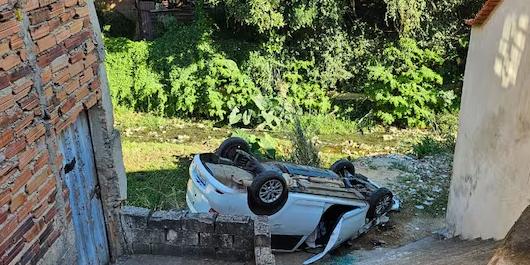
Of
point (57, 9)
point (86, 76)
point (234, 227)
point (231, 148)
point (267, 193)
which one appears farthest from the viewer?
point (231, 148)

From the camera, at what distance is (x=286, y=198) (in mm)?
7625

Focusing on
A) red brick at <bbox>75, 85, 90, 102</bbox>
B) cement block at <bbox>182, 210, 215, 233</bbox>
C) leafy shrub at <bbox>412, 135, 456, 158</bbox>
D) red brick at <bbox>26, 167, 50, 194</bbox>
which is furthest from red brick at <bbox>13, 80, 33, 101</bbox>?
leafy shrub at <bbox>412, 135, 456, 158</bbox>

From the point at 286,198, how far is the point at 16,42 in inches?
191

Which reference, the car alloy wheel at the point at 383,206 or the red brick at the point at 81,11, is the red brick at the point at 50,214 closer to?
the red brick at the point at 81,11

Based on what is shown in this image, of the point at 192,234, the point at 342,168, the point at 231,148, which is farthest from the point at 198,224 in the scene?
the point at 342,168

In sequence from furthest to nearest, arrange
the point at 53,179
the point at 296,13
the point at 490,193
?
the point at 296,13
the point at 490,193
the point at 53,179

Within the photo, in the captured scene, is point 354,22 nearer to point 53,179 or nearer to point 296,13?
point 296,13

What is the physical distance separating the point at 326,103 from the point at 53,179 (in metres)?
13.2

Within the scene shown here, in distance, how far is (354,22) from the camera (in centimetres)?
1739

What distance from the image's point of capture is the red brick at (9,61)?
331 cm

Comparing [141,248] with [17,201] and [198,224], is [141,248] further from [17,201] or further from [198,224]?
[17,201]

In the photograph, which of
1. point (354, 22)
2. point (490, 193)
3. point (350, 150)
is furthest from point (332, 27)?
point (490, 193)

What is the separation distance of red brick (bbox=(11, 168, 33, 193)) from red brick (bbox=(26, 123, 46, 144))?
0.69 ft

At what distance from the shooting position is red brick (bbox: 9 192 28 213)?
3.47 m
